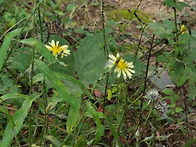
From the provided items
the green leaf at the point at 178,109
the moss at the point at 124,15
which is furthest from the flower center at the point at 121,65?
the moss at the point at 124,15

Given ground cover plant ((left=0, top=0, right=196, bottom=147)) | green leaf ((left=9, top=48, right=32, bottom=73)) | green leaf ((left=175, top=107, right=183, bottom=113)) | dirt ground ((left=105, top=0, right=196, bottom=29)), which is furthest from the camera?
dirt ground ((left=105, top=0, right=196, bottom=29))

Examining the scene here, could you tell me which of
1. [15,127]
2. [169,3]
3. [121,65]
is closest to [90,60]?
[121,65]

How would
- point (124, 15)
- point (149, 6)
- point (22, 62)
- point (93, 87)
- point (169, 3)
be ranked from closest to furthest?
point (93, 87)
point (169, 3)
point (22, 62)
point (124, 15)
point (149, 6)

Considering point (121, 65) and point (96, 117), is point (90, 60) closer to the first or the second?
point (121, 65)

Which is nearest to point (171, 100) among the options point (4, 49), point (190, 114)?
point (190, 114)

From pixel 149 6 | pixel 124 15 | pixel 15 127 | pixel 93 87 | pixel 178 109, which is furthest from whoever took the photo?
pixel 149 6

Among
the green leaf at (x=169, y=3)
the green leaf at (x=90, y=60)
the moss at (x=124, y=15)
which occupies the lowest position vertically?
the moss at (x=124, y=15)

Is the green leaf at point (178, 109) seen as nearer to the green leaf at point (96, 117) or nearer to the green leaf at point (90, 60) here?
the green leaf at point (90, 60)

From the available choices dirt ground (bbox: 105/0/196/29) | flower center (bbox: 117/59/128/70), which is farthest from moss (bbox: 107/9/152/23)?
flower center (bbox: 117/59/128/70)

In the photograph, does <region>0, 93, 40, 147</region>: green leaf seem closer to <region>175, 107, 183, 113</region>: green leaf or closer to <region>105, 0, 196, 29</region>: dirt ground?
<region>175, 107, 183, 113</region>: green leaf
